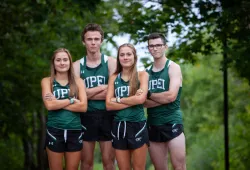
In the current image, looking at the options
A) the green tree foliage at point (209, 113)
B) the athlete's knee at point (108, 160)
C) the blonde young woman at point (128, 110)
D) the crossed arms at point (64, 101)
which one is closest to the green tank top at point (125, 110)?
the blonde young woman at point (128, 110)

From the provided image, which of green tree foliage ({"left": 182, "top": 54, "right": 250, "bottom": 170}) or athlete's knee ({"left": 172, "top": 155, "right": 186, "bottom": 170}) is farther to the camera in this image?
green tree foliage ({"left": 182, "top": 54, "right": 250, "bottom": 170})

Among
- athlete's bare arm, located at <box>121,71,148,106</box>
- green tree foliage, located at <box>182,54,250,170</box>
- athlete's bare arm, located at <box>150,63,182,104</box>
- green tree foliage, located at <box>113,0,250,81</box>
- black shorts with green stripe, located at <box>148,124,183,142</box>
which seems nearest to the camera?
athlete's bare arm, located at <box>121,71,148,106</box>

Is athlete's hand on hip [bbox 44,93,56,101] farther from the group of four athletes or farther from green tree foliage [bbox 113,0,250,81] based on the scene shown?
green tree foliage [bbox 113,0,250,81]

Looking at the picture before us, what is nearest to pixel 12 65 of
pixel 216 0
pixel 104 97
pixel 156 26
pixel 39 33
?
pixel 39 33

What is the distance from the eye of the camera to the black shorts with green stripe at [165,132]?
22.9ft

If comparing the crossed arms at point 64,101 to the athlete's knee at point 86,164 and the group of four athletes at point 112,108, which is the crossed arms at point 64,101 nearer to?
the group of four athletes at point 112,108

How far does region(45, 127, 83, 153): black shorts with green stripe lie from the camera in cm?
656

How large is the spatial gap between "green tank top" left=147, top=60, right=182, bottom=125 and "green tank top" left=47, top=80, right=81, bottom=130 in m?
0.99

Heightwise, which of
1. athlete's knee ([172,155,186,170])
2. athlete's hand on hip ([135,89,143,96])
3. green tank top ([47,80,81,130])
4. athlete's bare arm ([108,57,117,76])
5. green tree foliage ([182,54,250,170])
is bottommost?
green tree foliage ([182,54,250,170])

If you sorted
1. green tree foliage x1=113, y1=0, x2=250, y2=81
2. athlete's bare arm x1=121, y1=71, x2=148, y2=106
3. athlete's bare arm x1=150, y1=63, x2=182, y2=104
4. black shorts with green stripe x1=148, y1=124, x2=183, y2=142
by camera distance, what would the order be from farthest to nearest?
green tree foliage x1=113, y1=0, x2=250, y2=81 → black shorts with green stripe x1=148, y1=124, x2=183, y2=142 → athlete's bare arm x1=150, y1=63, x2=182, y2=104 → athlete's bare arm x1=121, y1=71, x2=148, y2=106

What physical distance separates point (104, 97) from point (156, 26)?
17.2 feet

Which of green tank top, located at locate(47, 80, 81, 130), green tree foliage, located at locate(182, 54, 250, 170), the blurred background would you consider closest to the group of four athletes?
green tank top, located at locate(47, 80, 81, 130)

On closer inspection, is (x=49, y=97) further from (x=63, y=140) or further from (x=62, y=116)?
(x=63, y=140)

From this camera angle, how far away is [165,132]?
700 cm
